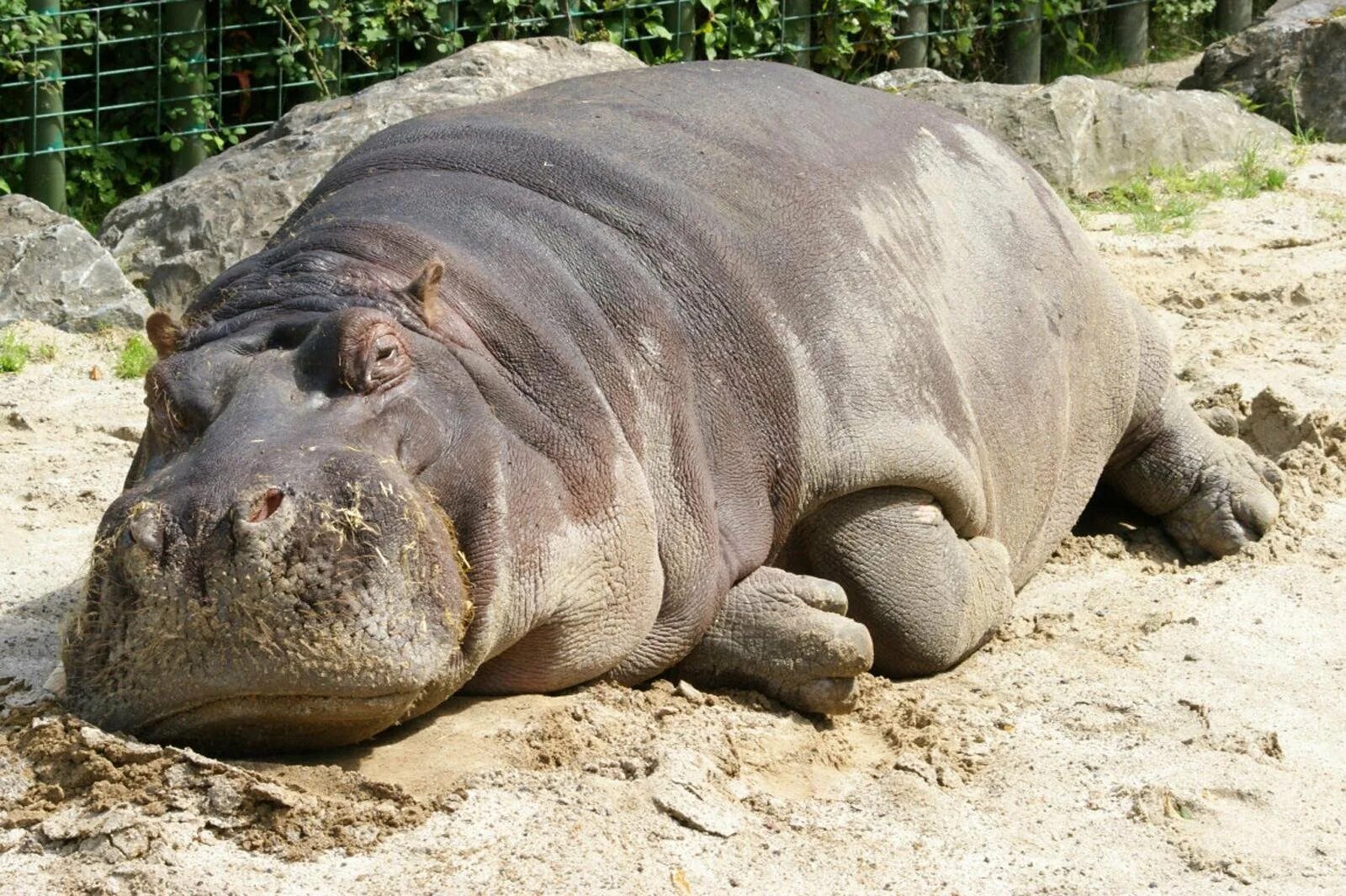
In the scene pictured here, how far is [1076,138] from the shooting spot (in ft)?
28.9

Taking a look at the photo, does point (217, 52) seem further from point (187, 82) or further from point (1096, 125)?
point (1096, 125)

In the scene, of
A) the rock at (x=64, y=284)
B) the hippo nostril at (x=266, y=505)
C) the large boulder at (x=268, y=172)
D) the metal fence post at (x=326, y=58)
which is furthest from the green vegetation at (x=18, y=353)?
the hippo nostril at (x=266, y=505)

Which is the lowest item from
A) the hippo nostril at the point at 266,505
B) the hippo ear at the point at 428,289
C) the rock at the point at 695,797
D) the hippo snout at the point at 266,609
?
the rock at the point at 695,797

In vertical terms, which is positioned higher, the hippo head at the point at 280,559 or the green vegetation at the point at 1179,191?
the hippo head at the point at 280,559

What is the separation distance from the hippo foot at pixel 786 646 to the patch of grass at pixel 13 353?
337 cm

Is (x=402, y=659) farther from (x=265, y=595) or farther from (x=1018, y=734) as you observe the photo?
(x=1018, y=734)

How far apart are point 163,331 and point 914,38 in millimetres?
7514

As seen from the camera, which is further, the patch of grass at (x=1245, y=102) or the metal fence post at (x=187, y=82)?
the patch of grass at (x=1245, y=102)

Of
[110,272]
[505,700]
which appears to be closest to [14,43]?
[110,272]

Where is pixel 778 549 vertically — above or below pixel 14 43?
below

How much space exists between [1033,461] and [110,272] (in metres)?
3.76

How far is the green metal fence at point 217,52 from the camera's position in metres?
8.24

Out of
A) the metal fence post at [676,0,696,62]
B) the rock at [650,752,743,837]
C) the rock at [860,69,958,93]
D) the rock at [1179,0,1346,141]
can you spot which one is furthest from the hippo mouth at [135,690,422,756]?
the rock at [1179,0,1346,141]

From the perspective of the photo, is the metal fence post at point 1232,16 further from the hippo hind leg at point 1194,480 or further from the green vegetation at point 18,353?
the green vegetation at point 18,353
